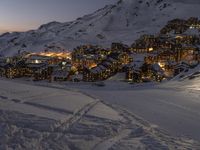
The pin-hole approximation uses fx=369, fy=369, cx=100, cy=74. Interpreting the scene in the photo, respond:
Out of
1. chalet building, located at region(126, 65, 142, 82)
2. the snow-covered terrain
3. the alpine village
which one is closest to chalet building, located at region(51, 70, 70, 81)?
the alpine village

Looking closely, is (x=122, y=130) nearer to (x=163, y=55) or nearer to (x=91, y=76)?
(x=91, y=76)

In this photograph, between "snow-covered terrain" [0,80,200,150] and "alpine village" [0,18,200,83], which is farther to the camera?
"alpine village" [0,18,200,83]

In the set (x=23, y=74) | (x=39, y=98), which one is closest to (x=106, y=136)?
(x=39, y=98)

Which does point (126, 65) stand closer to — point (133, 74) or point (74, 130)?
point (133, 74)

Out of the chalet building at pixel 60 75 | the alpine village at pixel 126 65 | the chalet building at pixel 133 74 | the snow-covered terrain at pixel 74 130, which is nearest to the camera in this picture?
the snow-covered terrain at pixel 74 130

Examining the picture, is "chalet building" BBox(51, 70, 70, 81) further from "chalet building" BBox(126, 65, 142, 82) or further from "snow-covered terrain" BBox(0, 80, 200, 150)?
"snow-covered terrain" BBox(0, 80, 200, 150)

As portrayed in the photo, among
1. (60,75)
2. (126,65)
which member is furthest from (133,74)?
(60,75)

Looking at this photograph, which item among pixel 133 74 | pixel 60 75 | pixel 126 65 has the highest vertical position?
pixel 126 65

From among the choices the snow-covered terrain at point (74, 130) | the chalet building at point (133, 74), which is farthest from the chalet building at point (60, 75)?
the snow-covered terrain at point (74, 130)

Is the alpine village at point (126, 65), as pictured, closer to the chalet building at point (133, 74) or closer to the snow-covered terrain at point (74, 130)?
the chalet building at point (133, 74)
